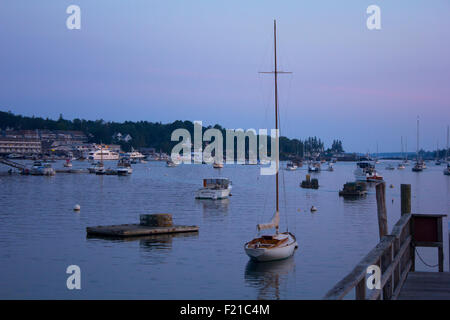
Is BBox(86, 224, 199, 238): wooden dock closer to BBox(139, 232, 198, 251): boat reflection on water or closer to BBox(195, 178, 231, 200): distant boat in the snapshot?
BBox(139, 232, 198, 251): boat reflection on water

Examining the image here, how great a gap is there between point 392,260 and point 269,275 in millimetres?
15564

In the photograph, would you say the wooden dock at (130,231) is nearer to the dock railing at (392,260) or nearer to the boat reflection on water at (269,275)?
the boat reflection on water at (269,275)

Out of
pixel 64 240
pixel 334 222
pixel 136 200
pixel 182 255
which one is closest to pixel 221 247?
pixel 182 255

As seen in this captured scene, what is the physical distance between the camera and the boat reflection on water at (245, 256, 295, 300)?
24.1m

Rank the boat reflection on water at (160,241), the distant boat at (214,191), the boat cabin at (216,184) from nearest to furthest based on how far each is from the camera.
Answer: the boat reflection on water at (160,241), the distant boat at (214,191), the boat cabin at (216,184)

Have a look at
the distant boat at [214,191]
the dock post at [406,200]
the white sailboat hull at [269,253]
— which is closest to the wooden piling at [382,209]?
the dock post at [406,200]

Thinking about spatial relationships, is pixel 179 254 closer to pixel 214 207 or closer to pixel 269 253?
pixel 269 253

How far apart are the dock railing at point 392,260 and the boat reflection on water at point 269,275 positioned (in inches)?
313

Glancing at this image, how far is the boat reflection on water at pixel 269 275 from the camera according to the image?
2412 centimetres

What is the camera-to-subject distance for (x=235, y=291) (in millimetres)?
23875

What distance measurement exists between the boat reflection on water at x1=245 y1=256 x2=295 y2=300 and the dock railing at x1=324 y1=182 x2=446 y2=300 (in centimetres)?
795

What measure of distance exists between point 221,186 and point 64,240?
3696 cm

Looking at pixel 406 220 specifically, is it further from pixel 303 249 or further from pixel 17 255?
pixel 17 255

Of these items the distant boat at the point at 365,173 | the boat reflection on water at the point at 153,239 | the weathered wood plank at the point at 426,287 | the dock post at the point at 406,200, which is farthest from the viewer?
the distant boat at the point at 365,173
